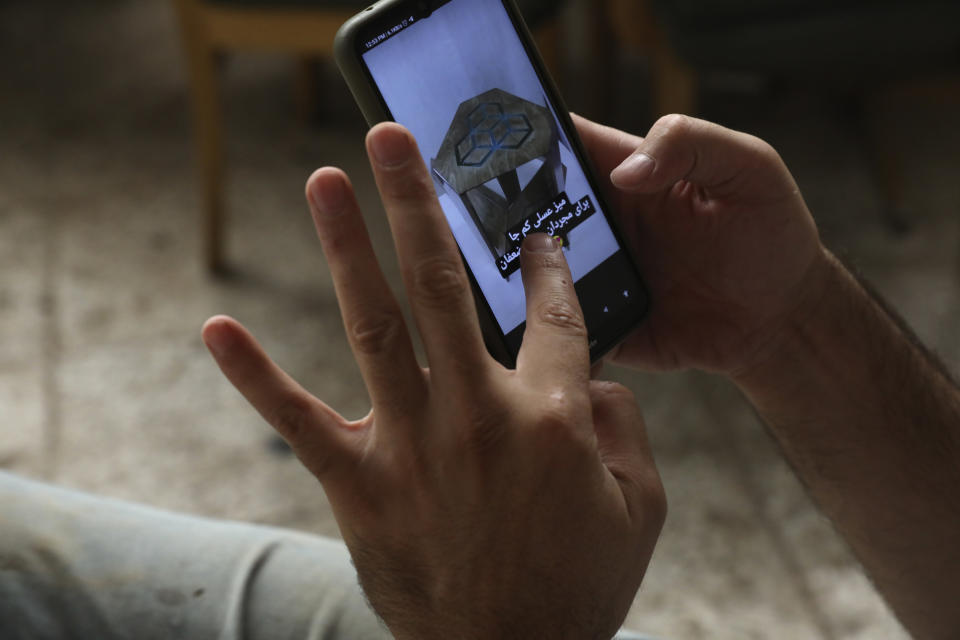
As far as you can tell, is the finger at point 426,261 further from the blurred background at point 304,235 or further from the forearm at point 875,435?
the blurred background at point 304,235

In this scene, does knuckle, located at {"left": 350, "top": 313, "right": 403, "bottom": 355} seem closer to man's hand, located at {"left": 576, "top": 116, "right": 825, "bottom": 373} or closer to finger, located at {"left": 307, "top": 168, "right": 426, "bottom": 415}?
finger, located at {"left": 307, "top": 168, "right": 426, "bottom": 415}

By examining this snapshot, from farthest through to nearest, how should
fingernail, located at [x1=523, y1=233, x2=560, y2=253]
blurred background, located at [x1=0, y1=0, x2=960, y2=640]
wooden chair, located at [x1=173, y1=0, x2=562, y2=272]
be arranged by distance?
1. wooden chair, located at [x1=173, y1=0, x2=562, y2=272]
2. blurred background, located at [x1=0, y1=0, x2=960, y2=640]
3. fingernail, located at [x1=523, y1=233, x2=560, y2=253]

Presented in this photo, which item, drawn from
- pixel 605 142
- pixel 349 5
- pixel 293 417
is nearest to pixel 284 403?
pixel 293 417

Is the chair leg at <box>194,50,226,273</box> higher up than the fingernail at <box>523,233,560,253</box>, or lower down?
lower down

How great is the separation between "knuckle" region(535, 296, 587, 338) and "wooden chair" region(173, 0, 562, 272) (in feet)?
2.99

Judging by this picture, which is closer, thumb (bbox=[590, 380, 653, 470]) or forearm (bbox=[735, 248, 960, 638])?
thumb (bbox=[590, 380, 653, 470])

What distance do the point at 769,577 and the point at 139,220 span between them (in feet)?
4.26

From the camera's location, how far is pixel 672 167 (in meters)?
0.64

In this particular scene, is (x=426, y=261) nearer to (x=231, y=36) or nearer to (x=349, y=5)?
(x=349, y=5)

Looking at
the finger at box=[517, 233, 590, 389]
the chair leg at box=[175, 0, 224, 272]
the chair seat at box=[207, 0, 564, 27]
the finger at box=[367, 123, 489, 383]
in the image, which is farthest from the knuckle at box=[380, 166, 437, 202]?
the chair leg at box=[175, 0, 224, 272]

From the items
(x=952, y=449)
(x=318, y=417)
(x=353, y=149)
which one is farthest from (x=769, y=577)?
(x=353, y=149)

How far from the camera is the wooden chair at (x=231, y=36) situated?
4.62ft

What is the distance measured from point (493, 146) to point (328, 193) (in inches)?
8.4

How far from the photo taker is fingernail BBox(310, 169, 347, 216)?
477mm
